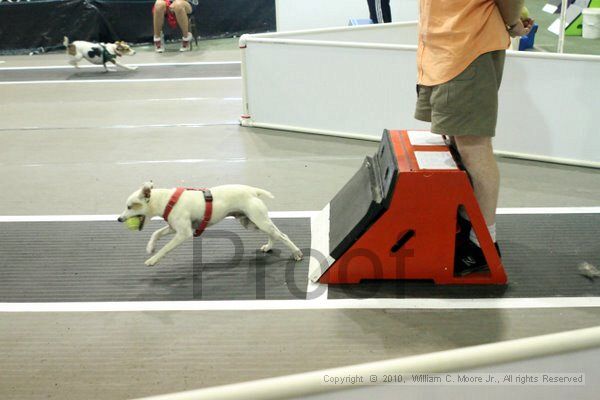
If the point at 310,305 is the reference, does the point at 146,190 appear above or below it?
above

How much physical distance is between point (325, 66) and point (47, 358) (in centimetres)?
316

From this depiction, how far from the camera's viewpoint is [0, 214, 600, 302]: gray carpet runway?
3001 millimetres

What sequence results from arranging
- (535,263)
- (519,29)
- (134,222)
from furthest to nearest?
(535,263) < (134,222) < (519,29)

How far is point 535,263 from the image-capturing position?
320 cm

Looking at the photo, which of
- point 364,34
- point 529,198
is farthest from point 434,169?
point 364,34

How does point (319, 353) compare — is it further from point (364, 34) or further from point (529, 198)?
point (364, 34)

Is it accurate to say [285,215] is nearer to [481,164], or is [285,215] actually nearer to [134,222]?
[134,222]

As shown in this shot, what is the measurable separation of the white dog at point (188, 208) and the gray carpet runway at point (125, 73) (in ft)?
15.5

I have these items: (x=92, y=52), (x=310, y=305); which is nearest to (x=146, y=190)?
(x=310, y=305)

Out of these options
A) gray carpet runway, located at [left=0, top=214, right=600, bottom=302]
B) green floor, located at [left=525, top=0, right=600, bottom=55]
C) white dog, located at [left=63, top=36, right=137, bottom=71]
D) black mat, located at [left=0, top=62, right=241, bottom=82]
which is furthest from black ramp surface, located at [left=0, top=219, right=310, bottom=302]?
green floor, located at [left=525, top=0, right=600, bottom=55]

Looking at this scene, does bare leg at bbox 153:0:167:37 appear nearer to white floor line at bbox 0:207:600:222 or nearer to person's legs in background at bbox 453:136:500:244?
white floor line at bbox 0:207:600:222

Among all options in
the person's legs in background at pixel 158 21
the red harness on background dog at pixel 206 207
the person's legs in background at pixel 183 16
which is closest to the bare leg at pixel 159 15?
the person's legs in background at pixel 158 21

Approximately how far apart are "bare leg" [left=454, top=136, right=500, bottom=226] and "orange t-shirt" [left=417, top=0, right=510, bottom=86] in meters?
0.30

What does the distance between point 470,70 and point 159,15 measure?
7.06 m
